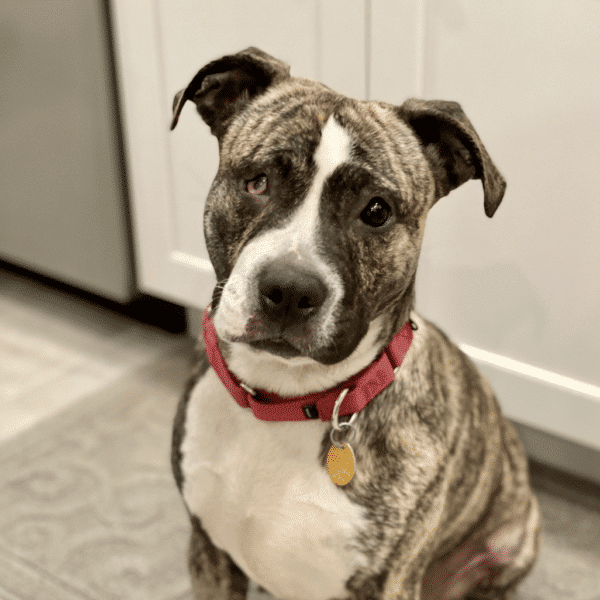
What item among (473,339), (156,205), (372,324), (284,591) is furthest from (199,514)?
(156,205)

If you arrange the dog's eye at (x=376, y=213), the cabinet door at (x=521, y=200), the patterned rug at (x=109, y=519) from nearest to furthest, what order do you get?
the dog's eye at (x=376, y=213) < the cabinet door at (x=521, y=200) < the patterned rug at (x=109, y=519)

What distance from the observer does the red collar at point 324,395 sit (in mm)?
1266

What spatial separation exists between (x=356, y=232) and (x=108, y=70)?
147 cm

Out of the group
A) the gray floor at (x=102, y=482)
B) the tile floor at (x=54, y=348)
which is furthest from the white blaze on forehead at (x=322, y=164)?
the tile floor at (x=54, y=348)

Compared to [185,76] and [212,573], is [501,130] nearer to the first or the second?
[185,76]

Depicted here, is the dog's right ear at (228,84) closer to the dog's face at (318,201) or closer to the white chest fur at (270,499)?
the dog's face at (318,201)

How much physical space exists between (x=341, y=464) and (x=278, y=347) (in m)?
0.23

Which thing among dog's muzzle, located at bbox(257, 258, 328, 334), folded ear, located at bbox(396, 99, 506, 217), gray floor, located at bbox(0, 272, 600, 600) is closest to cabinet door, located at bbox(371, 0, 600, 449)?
gray floor, located at bbox(0, 272, 600, 600)

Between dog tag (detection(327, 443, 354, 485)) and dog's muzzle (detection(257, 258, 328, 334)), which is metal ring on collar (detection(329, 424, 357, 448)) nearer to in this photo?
dog tag (detection(327, 443, 354, 485))

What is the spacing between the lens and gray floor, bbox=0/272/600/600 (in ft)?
A: 5.99

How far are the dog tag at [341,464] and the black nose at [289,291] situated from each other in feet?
0.83

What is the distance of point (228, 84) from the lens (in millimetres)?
1327

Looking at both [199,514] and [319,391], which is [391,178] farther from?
[199,514]

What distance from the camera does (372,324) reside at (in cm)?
A: 127
